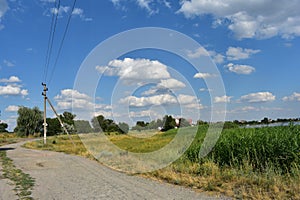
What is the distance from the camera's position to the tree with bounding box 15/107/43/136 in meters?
79.8

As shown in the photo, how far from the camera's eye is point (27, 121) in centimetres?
8050

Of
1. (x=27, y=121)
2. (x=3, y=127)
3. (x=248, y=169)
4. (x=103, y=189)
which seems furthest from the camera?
(x=3, y=127)

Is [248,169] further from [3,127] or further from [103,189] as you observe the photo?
[3,127]

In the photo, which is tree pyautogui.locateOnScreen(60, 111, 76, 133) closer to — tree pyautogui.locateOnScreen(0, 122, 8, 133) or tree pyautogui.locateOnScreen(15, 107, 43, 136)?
tree pyautogui.locateOnScreen(15, 107, 43, 136)

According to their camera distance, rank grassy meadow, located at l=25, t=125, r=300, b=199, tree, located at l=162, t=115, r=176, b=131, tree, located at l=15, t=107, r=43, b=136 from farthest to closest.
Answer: tree, located at l=15, t=107, r=43, b=136, tree, located at l=162, t=115, r=176, b=131, grassy meadow, located at l=25, t=125, r=300, b=199

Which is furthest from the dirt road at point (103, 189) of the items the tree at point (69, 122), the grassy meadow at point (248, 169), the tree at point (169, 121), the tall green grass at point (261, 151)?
the tree at point (69, 122)

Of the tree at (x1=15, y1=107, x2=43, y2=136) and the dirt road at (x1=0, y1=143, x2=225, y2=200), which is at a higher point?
the tree at (x1=15, y1=107, x2=43, y2=136)

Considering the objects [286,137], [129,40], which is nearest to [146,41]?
[129,40]

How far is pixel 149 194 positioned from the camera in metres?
7.45

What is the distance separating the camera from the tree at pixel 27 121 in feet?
262

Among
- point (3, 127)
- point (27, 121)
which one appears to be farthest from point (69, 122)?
point (3, 127)

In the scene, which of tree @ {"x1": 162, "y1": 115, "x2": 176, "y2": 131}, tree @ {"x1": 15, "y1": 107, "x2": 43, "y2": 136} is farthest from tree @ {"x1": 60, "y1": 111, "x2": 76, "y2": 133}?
tree @ {"x1": 162, "y1": 115, "x2": 176, "y2": 131}

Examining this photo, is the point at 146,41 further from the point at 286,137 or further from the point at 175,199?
the point at 175,199

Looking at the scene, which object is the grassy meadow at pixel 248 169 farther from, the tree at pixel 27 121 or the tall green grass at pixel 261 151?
the tree at pixel 27 121
